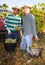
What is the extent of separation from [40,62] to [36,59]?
18cm

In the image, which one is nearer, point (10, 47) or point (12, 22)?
point (12, 22)

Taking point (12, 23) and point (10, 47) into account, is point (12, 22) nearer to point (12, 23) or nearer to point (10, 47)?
point (12, 23)

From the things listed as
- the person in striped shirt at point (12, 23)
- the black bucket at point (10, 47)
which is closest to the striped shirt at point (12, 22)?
the person in striped shirt at point (12, 23)

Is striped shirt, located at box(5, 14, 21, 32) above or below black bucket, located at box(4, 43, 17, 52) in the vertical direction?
above

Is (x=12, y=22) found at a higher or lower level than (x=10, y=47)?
higher

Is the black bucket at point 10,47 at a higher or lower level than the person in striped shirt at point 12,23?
lower

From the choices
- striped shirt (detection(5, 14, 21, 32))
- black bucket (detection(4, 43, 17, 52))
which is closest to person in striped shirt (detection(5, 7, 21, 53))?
striped shirt (detection(5, 14, 21, 32))

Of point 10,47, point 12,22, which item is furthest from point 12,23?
point 10,47

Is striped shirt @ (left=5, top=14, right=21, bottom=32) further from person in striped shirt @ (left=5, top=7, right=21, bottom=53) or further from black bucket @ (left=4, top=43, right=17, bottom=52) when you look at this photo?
black bucket @ (left=4, top=43, right=17, bottom=52)

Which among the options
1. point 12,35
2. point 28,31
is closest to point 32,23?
point 28,31

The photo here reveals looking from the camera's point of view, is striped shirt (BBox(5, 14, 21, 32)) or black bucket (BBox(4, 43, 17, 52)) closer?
striped shirt (BBox(5, 14, 21, 32))

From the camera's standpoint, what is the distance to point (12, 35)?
8.30 meters

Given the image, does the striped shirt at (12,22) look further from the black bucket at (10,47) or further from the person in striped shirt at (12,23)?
the black bucket at (10,47)

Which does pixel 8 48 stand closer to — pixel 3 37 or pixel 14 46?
pixel 14 46
